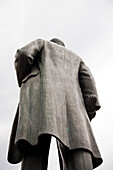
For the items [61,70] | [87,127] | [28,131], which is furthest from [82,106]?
[28,131]

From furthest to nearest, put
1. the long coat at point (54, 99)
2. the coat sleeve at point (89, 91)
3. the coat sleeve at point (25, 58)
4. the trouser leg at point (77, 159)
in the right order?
the coat sleeve at point (89, 91) < the coat sleeve at point (25, 58) < the long coat at point (54, 99) < the trouser leg at point (77, 159)

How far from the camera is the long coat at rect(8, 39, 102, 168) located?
4.55 meters

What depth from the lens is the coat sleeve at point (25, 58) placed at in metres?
5.38

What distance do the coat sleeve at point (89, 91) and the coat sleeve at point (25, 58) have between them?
3.44 ft

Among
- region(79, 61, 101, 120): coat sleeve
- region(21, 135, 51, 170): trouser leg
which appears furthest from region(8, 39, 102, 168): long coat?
region(21, 135, 51, 170): trouser leg

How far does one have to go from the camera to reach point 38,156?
4.48m

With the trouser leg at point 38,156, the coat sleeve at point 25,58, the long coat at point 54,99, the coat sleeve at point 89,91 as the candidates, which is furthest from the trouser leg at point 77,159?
the coat sleeve at point 25,58

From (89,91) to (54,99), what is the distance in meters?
1.09

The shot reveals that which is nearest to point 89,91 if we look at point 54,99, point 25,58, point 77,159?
point 54,99

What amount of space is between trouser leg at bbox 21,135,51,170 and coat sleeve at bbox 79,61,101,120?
1.27 meters

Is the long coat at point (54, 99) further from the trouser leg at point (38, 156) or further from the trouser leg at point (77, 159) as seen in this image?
the trouser leg at point (38, 156)

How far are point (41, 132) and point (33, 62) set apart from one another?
1728 mm

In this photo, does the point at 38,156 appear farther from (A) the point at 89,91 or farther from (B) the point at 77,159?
(A) the point at 89,91

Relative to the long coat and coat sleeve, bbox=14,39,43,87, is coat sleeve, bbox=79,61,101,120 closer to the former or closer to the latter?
the long coat
